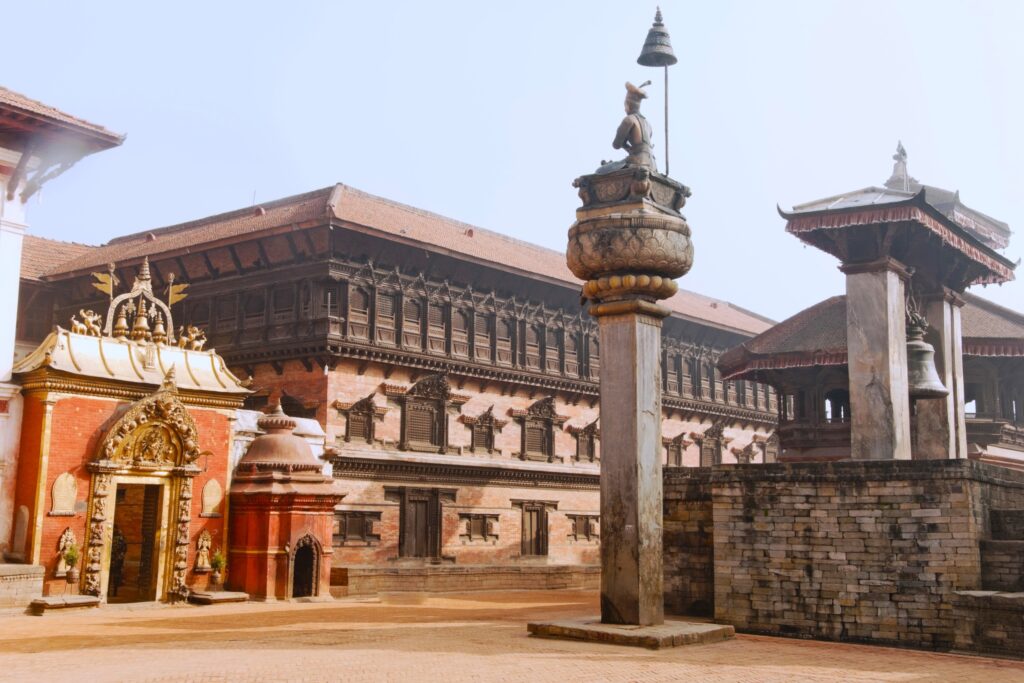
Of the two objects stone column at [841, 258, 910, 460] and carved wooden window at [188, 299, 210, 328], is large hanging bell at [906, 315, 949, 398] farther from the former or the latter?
carved wooden window at [188, 299, 210, 328]

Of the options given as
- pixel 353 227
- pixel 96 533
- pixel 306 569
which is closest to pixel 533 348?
pixel 353 227

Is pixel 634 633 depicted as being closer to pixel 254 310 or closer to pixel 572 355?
pixel 254 310

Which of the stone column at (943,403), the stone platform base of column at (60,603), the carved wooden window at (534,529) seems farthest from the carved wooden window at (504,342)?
the stone platform base of column at (60,603)

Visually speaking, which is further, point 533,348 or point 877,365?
point 533,348

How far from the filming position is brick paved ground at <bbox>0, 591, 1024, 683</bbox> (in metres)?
10.7

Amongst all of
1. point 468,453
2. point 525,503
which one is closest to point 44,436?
point 468,453

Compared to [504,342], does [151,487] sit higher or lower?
lower

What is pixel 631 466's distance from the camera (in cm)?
→ 1380

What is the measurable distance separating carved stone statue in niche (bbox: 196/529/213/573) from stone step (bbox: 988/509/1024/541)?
45.4 feet

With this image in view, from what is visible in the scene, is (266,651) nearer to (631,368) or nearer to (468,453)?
(631,368)

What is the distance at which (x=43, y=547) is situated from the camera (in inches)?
728

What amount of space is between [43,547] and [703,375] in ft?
94.9

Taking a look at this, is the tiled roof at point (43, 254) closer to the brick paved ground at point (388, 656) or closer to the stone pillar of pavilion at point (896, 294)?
the brick paved ground at point (388, 656)

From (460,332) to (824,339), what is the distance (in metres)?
10.7
